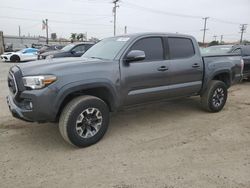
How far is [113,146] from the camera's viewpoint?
4.07m

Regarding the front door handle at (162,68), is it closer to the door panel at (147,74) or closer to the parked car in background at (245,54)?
the door panel at (147,74)

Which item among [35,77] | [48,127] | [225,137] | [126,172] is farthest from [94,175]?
[225,137]

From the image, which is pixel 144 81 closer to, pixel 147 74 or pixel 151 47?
pixel 147 74

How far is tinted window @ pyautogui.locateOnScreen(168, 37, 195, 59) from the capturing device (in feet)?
16.9

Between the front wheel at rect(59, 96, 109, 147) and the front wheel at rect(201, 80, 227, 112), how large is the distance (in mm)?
2739

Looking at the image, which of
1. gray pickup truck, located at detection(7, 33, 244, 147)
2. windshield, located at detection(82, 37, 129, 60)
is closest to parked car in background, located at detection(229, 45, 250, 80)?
gray pickup truck, located at detection(7, 33, 244, 147)

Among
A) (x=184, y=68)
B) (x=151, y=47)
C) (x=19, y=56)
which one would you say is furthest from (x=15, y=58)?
(x=184, y=68)

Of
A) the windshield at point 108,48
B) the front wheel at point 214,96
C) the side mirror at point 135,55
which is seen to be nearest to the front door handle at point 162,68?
the side mirror at point 135,55

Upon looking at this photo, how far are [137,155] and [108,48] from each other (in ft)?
7.08

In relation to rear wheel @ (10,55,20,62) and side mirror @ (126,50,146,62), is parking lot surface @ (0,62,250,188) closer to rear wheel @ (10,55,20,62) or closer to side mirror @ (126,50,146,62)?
side mirror @ (126,50,146,62)

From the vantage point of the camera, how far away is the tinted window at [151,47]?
470cm

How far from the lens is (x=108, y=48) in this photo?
486 centimetres

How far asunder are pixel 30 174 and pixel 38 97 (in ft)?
3.36

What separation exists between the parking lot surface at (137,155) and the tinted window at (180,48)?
1.38 metres
